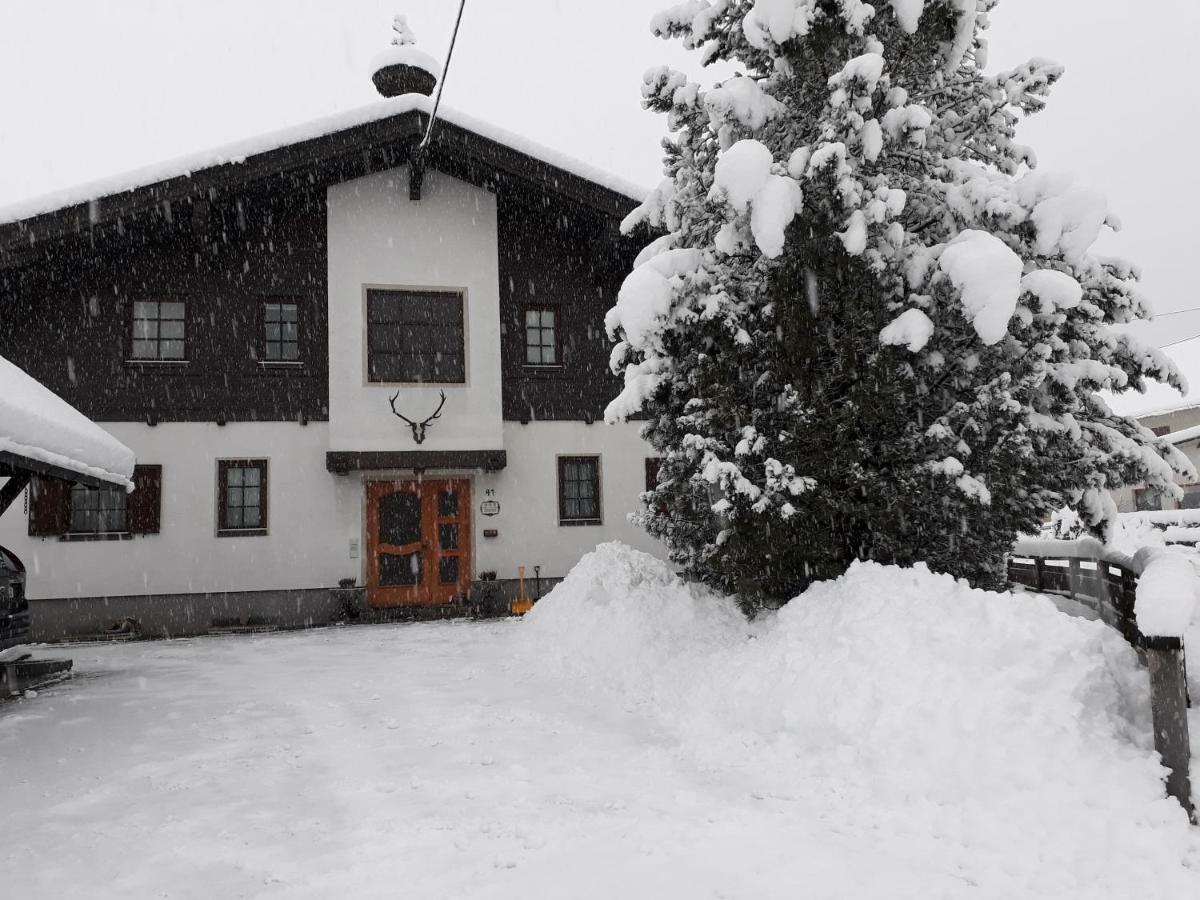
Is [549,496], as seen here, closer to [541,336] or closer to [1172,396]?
[541,336]

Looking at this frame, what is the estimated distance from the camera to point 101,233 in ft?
43.4

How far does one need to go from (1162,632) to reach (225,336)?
44.3ft

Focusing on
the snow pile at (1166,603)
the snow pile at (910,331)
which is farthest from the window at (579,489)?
the snow pile at (1166,603)

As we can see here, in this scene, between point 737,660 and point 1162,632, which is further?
point 737,660

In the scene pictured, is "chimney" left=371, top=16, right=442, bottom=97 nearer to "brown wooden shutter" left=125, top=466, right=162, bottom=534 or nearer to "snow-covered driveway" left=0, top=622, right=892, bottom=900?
"brown wooden shutter" left=125, top=466, right=162, bottom=534

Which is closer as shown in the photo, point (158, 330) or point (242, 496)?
point (242, 496)

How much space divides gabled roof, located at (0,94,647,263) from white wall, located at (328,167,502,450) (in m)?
0.92

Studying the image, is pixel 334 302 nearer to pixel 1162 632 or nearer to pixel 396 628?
pixel 396 628

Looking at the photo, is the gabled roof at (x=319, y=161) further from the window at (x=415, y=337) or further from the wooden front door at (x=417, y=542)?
the wooden front door at (x=417, y=542)

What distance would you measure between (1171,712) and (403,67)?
15.1 metres

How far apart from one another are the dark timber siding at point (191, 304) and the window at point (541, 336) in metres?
3.44

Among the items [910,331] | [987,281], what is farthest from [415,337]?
[987,281]

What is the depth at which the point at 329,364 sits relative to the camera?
14227mm

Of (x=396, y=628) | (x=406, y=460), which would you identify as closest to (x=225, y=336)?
(x=406, y=460)
